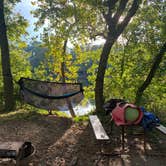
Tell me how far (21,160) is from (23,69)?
10.9 m

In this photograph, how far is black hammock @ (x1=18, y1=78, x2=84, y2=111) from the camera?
22.6ft

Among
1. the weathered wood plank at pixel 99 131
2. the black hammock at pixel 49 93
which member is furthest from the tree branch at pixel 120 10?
the weathered wood plank at pixel 99 131

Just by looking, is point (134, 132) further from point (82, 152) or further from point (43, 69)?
point (43, 69)

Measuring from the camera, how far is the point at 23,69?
1373cm

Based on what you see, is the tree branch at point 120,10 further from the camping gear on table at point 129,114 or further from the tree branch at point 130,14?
the camping gear on table at point 129,114

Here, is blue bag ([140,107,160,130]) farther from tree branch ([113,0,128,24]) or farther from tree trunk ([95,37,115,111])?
tree branch ([113,0,128,24])

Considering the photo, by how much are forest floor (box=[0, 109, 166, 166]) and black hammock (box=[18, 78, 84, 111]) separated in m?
0.87

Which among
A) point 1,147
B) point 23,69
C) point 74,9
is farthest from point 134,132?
point 23,69

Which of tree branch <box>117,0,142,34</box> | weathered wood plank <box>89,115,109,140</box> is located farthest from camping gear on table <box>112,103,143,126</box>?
tree branch <box>117,0,142,34</box>

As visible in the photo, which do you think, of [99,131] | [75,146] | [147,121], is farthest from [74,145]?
[147,121]

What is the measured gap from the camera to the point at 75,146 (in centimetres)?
448

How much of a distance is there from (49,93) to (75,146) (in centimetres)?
274

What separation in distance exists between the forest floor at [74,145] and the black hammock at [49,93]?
866mm

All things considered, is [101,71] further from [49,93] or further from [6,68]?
[6,68]
